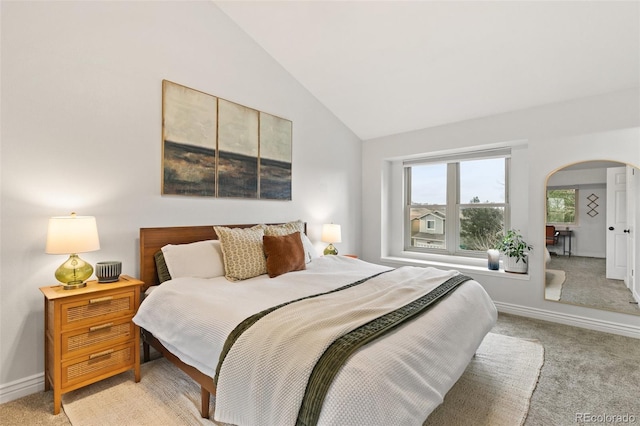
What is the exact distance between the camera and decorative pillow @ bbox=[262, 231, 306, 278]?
2.62 m

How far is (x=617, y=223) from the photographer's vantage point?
2938 mm

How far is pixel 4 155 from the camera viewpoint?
75.4 inches

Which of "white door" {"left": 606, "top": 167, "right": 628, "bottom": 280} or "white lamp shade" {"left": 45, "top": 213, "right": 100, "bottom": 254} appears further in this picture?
"white door" {"left": 606, "top": 167, "right": 628, "bottom": 280}

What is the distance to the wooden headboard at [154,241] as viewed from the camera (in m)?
2.47

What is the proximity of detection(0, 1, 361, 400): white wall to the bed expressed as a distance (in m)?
0.44

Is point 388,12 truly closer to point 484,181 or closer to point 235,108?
point 235,108

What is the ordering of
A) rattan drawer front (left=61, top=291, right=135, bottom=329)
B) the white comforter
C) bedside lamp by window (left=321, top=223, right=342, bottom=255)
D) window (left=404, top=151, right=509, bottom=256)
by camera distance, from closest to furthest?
1. the white comforter
2. rattan drawer front (left=61, top=291, right=135, bottom=329)
3. bedside lamp by window (left=321, top=223, right=342, bottom=255)
4. window (left=404, top=151, right=509, bottom=256)

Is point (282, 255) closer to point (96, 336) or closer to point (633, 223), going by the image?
point (96, 336)

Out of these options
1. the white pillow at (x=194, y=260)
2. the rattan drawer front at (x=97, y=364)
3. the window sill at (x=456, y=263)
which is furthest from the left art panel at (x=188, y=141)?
the window sill at (x=456, y=263)

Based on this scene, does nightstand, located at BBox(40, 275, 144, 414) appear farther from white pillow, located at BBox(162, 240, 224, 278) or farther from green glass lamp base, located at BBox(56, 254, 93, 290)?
white pillow, located at BBox(162, 240, 224, 278)

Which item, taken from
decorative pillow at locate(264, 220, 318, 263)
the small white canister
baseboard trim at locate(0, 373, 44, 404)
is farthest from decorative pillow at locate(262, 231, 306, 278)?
baseboard trim at locate(0, 373, 44, 404)

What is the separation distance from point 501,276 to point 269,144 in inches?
126

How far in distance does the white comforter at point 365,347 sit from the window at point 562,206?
1.71 metres

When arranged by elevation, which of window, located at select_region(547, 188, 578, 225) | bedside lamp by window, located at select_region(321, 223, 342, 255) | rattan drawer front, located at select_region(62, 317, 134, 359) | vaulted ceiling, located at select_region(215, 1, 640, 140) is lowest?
rattan drawer front, located at select_region(62, 317, 134, 359)
